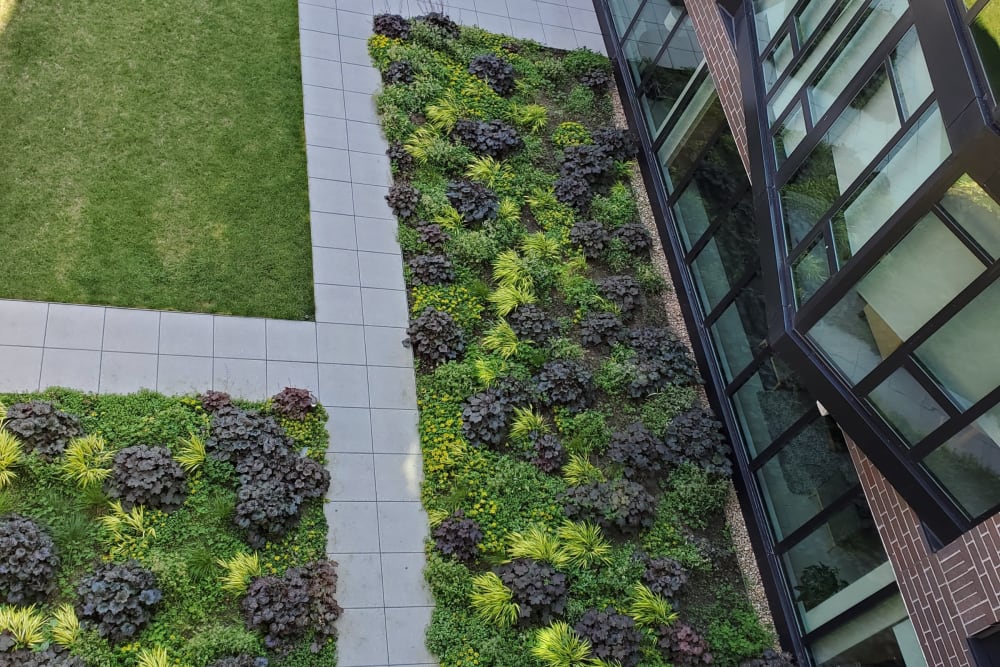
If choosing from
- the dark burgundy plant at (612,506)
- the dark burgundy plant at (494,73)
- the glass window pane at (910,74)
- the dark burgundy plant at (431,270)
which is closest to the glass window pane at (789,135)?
the glass window pane at (910,74)

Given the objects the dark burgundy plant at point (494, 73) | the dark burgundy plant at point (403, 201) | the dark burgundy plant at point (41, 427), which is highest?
the dark burgundy plant at point (494, 73)

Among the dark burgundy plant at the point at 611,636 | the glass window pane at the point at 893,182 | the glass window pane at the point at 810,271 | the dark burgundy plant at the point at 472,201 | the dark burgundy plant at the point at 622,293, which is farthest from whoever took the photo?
the dark burgundy plant at the point at 472,201

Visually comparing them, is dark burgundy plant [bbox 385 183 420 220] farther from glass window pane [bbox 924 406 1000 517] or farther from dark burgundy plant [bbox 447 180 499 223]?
glass window pane [bbox 924 406 1000 517]

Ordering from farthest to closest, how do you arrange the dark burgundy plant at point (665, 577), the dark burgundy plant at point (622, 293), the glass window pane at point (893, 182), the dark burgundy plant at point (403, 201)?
the dark burgundy plant at point (403, 201) < the dark burgundy plant at point (622, 293) < the dark burgundy plant at point (665, 577) < the glass window pane at point (893, 182)

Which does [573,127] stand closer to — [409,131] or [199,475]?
[409,131]

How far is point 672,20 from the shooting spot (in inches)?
585

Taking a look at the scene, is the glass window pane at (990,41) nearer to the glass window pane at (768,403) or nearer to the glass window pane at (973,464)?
the glass window pane at (973,464)

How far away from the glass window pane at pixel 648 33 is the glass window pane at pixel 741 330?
17.7 feet

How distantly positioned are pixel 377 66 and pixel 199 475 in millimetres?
8293

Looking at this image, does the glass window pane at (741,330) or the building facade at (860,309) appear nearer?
the building facade at (860,309)

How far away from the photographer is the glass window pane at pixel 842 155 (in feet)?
28.2

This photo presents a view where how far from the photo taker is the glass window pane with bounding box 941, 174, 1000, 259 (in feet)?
23.2

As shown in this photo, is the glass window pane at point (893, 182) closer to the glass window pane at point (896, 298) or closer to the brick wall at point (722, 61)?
the glass window pane at point (896, 298)

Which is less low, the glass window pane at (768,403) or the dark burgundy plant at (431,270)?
the glass window pane at (768,403)
